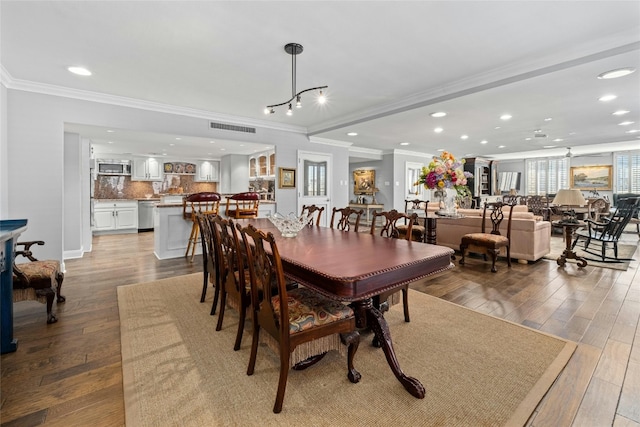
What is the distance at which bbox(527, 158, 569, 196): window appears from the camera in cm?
1046

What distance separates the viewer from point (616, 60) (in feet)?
9.23

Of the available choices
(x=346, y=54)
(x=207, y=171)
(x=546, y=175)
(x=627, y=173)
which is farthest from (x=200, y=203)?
(x=627, y=173)

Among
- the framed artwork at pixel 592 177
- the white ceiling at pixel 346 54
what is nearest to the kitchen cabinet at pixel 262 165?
the white ceiling at pixel 346 54

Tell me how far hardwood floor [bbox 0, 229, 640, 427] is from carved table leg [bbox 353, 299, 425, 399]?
0.55 m

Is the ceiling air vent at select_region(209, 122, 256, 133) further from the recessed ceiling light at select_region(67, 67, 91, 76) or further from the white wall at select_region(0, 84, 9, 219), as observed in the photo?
the white wall at select_region(0, 84, 9, 219)

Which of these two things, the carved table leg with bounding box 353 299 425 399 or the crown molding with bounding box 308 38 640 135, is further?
the crown molding with bounding box 308 38 640 135

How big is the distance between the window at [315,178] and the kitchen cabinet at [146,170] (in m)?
4.87

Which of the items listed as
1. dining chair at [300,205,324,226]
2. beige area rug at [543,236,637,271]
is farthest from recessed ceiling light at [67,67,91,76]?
beige area rug at [543,236,637,271]

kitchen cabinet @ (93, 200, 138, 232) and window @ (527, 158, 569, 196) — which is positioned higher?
window @ (527, 158, 569, 196)

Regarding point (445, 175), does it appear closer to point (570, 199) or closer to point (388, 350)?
point (570, 199)

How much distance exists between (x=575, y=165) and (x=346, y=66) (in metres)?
11.0

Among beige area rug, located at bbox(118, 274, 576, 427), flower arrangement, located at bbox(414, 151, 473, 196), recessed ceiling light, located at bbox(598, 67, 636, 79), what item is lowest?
beige area rug, located at bbox(118, 274, 576, 427)

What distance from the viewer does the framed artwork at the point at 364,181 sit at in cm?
968

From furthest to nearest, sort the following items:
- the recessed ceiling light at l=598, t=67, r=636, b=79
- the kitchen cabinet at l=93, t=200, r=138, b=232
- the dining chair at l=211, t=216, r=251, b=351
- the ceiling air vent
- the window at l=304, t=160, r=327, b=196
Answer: the kitchen cabinet at l=93, t=200, r=138, b=232 < the window at l=304, t=160, r=327, b=196 < the ceiling air vent < the recessed ceiling light at l=598, t=67, r=636, b=79 < the dining chair at l=211, t=216, r=251, b=351
